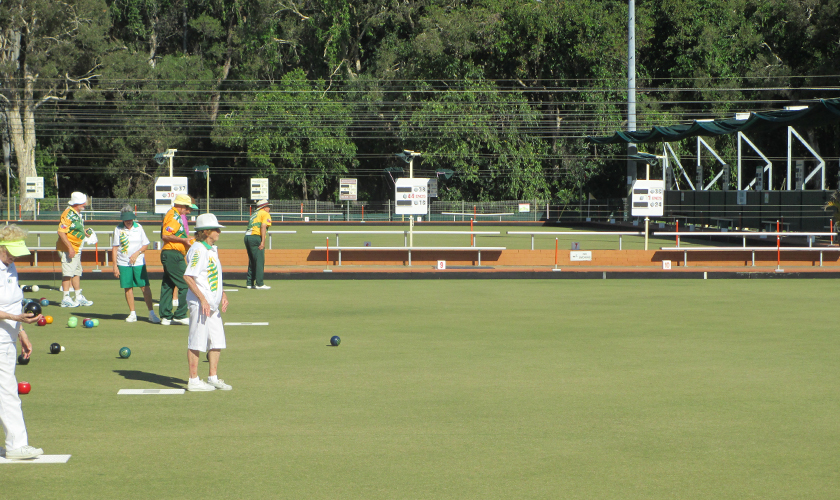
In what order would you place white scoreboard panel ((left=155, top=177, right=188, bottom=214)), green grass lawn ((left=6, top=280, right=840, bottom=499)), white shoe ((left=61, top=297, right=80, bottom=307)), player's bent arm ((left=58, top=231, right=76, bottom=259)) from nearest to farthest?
green grass lawn ((left=6, top=280, right=840, bottom=499)) < player's bent arm ((left=58, top=231, right=76, bottom=259)) < white shoe ((left=61, top=297, right=80, bottom=307)) < white scoreboard panel ((left=155, top=177, right=188, bottom=214))

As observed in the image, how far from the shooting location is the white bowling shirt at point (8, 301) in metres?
5.91

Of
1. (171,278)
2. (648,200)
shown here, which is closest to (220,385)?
(171,278)

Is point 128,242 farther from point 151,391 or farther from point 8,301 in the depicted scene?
point 8,301

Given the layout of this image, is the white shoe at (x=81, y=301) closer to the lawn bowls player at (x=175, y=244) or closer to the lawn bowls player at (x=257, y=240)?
the lawn bowls player at (x=175, y=244)

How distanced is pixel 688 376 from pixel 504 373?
76.7 inches

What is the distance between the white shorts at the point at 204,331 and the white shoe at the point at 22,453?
211cm

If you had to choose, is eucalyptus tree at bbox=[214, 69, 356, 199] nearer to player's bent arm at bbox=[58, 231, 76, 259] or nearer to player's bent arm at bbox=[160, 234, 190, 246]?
player's bent arm at bbox=[58, 231, 76, 259]

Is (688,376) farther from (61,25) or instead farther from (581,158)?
(61,25)

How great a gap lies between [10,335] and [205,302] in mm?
2245

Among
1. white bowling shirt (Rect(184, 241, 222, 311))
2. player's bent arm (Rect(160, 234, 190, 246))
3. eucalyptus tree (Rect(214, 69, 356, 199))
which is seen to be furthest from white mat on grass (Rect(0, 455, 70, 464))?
eucalyptus tree (Rect(214, 69, 356, 199))

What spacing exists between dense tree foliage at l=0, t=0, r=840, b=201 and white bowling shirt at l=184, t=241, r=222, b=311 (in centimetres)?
4750

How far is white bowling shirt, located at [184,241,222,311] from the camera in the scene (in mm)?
8164

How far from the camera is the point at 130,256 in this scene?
12.8 m

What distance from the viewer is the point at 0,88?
191 ft
